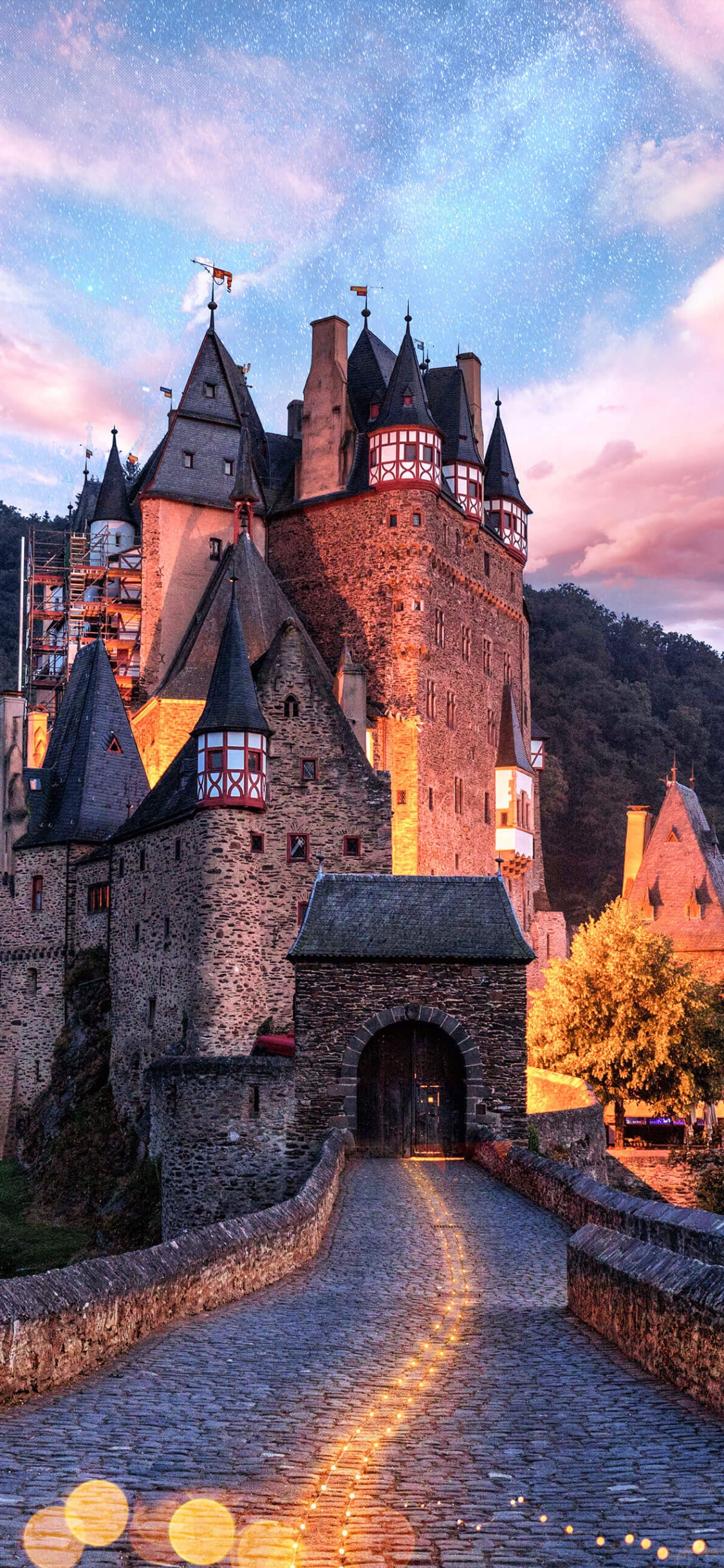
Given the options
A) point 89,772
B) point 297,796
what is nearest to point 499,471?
point 89,772

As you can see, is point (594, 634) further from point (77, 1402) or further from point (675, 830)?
point (77, 1402)

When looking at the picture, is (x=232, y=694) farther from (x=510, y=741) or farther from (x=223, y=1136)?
(x=510, y=741)

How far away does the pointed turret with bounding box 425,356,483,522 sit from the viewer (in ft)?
191

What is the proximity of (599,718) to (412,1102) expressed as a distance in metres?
77.3

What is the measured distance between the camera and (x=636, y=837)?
7212cm

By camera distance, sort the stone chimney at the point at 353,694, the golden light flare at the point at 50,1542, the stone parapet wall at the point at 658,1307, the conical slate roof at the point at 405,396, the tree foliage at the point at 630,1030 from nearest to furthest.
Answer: the golden light flare at the point at 50,1542, the stone parapet wall at the point at 658,1307, the tree foliage at the point at 630,1030, the stone chimney at the point at 353,694, the conical slate roof at the point at 405,396

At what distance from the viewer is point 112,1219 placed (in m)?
34.8

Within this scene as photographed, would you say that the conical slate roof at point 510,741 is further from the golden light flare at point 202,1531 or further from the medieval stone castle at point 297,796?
the golden light flare at point 202,1531

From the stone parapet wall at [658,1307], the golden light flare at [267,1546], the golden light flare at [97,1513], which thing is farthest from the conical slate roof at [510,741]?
the golden light flare at [267,1546]

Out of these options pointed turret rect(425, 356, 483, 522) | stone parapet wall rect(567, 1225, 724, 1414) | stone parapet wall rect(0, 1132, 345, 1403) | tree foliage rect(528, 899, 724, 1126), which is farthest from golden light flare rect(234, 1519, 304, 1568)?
pointed turret rect(425, 356, 483, 522)

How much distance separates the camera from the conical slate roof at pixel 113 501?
62188mm

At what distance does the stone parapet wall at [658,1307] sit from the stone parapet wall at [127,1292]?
279 centimetres

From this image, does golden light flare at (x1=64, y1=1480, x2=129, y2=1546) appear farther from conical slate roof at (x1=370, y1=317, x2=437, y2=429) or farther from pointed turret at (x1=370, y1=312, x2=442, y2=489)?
conical slate roof at (x1=370, y1=317, x2=437, y2=429)

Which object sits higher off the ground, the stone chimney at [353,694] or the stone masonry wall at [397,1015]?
the stone chimney at [353,694]
